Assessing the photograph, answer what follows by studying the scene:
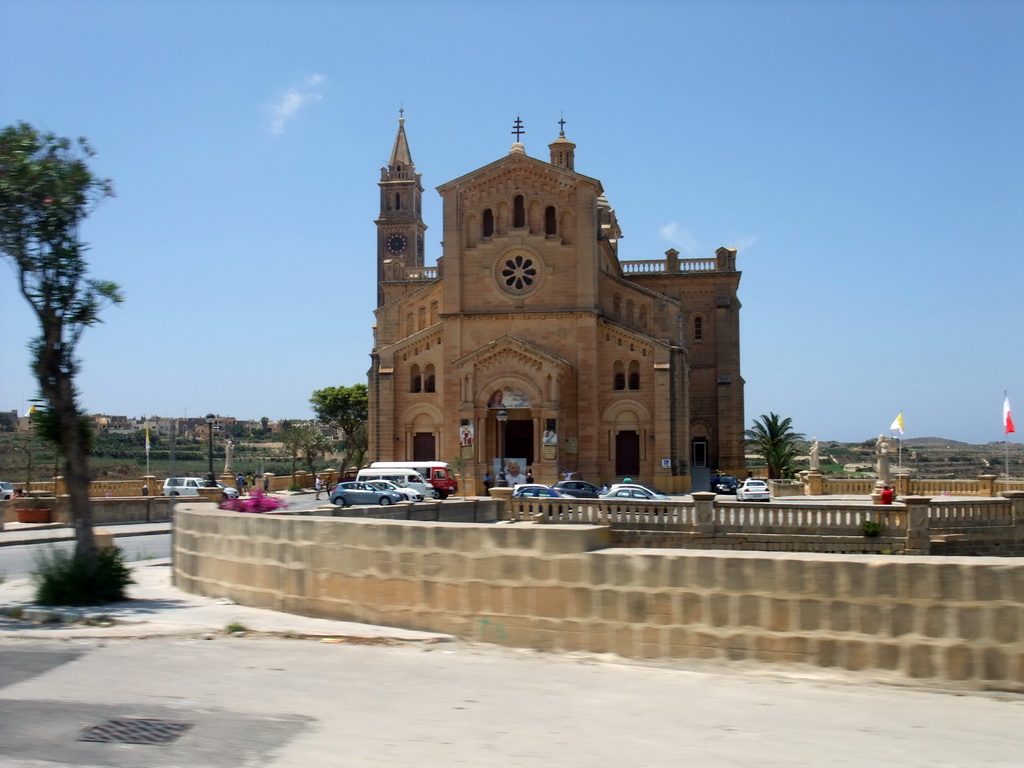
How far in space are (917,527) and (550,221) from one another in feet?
110

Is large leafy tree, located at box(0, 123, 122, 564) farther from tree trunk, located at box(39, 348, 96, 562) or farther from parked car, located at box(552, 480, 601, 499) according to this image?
parked car, located at box(552, 480, 601, 499)

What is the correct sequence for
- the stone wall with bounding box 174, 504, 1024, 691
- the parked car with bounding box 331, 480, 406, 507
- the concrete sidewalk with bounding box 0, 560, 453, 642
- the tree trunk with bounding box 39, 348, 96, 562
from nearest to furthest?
the stone wall with bounding box 174, 504, 1024, 691 → the concrete sidewalk with bounding box 0, 560, 453, 642 → the tree trunk with bounding box 39, 348, 96, 562 → the parked car with bounding box 331, 480, 406, 507

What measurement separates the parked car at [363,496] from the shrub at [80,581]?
23520 millimetres

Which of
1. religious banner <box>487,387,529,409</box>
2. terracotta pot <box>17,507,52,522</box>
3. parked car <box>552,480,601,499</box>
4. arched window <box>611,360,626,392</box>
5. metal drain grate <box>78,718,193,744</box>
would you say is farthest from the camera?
arched window <box>611,360,626,392</box>

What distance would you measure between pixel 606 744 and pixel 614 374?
157ft

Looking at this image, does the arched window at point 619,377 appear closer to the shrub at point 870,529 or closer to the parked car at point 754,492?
the parked car at point 754,492

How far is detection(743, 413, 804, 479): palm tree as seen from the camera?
58594mm

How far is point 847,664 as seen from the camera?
8.07 meters

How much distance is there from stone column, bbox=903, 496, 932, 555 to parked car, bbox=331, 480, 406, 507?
18177 millimetres

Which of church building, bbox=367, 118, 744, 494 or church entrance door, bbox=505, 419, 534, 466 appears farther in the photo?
church entrance door, bbox=505, 419, 534, 466

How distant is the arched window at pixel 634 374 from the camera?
176 ft

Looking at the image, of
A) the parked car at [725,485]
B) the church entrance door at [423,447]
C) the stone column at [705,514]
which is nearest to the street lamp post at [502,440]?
the church entrance door at [423,447]

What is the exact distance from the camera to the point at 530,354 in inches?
2062

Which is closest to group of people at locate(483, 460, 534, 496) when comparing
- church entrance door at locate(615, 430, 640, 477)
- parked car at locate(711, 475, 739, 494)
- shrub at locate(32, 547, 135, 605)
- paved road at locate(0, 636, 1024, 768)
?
church entrance door at locate(615, 430, 640, 477)
